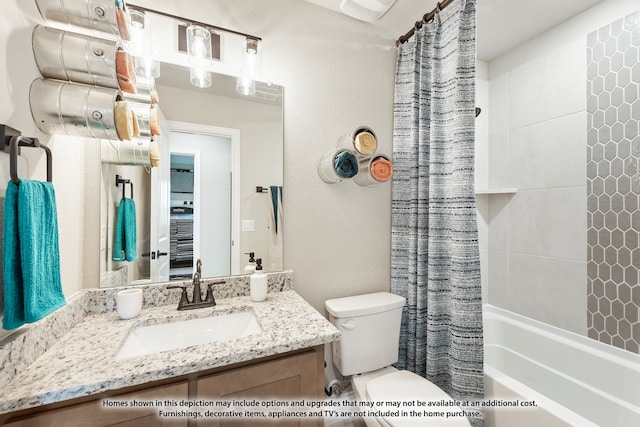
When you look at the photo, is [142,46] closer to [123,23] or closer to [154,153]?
[123,23]

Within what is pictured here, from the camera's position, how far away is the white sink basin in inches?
39.8

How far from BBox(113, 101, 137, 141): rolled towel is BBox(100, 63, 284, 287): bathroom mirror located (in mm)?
300

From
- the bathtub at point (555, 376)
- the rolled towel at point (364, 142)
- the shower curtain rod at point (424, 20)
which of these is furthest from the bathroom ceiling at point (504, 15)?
the bathtub at point (555, 376)

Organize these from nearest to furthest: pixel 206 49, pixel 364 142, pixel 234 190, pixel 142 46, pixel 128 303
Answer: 1. pixel 128 303
2. pixel 142 46
3. pixel 206 49
4. pixel 234 190
5. pixel 364 142

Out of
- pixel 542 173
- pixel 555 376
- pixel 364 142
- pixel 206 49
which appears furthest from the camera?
pixel 542 173

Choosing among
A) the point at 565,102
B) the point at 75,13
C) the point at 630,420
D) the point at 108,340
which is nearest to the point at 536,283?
the point at 630,420

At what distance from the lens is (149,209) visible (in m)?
1.22

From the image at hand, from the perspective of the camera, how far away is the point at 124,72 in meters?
0.96

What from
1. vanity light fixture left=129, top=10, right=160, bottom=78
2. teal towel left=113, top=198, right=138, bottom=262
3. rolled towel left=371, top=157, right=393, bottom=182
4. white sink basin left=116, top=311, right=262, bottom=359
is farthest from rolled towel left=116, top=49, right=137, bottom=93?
rolled towel left=371, top=157, right=393, bottom=182

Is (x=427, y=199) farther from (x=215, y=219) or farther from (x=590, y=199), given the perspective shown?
(x=215, y=219)

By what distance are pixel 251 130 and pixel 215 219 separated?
51cm

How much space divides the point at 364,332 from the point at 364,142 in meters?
1.04

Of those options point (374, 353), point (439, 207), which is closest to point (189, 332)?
point (374, 353)

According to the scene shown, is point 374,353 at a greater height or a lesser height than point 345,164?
Result: lesser
